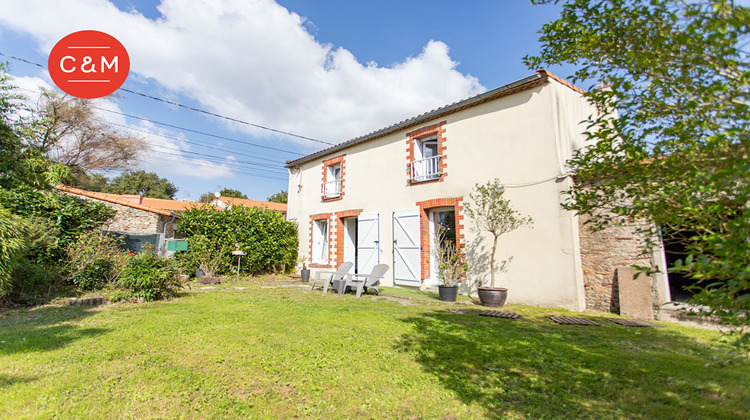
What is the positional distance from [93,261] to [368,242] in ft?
21.4

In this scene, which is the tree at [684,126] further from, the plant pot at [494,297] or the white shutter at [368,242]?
the white shutter at [368,242]

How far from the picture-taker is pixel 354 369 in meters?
3.03

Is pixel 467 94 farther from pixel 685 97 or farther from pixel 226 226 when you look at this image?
pixel 226 226

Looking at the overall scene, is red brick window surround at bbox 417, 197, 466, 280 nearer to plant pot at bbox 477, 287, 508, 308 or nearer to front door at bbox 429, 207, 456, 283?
front door at bbox 429, 207, 456, 283

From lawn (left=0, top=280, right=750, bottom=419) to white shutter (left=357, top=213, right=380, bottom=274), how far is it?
16.5 ft

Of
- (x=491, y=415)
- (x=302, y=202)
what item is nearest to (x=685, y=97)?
(x=491, y=415)

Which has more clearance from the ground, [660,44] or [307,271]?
[660,44]

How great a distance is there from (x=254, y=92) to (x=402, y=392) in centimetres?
1351

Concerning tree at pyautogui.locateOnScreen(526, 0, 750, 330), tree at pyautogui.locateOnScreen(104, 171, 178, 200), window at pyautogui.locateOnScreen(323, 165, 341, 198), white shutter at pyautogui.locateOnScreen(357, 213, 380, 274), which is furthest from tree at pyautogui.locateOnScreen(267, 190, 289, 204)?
tree at pyautogui.locateOnScreen(526, 0, 750, 330)

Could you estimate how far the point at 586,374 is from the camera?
2.92 meters

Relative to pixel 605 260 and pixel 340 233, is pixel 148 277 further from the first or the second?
pixel 605 260

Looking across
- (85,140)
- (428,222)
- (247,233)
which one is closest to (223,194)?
(85,140)

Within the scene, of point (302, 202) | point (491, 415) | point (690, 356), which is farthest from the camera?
point (302, 202)

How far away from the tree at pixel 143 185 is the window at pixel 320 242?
109 feet
